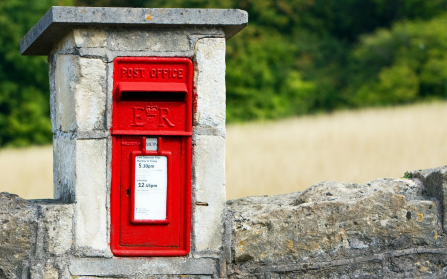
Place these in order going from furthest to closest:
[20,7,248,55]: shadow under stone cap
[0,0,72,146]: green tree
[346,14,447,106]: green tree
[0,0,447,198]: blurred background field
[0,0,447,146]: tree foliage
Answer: [346,14,447,106]: green tree < [0,0,447,146]: tree foliage < [0,0,72,146]: green tree < [0,0,447,198]: blurred background field < [20,7,248,55]: shadow under stone cap

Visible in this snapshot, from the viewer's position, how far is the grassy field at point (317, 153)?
26.1 feet

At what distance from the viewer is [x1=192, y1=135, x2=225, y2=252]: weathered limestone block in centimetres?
256

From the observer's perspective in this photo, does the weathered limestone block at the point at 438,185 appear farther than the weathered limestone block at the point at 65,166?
Yes

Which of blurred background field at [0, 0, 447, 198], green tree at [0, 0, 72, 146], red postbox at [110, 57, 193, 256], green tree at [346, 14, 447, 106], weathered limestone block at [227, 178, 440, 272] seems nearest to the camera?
red postbox at [110, 57, 193, 256]

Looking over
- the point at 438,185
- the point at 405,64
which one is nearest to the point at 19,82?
the point at 405,64

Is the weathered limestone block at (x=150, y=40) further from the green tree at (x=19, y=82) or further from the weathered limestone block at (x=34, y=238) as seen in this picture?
the green tree at (x=19, y=82)

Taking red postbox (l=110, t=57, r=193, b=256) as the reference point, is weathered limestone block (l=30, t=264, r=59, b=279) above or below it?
below

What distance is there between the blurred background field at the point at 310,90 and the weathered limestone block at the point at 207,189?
186 inches

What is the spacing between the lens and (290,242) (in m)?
2.62

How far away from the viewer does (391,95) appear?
65.8 feet

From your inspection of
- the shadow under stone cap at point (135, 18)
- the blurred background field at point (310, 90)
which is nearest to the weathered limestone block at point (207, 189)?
the shadow under stone cap at point (135, 18)

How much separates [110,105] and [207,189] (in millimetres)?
598

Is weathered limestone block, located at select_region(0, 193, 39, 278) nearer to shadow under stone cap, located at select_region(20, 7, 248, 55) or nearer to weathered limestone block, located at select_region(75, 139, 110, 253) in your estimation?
weathered limestone block, located at select_region(75, 139, 110, 253)

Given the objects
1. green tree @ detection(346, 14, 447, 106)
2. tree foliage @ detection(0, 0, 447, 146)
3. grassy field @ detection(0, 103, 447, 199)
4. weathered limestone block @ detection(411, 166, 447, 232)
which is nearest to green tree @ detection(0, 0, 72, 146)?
tree foliage @ detection(0, 0, 447, 146)
